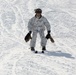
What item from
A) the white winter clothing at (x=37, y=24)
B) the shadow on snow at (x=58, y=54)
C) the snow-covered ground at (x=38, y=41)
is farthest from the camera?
the white winter clothing at (x=37, y=24)

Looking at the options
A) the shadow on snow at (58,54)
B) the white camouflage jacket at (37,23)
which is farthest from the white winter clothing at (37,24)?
the shadow on snow at (58,54)

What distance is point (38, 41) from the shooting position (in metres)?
13.3

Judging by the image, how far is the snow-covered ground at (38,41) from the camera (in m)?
9.38

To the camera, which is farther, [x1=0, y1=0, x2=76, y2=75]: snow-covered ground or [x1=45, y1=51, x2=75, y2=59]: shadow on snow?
[x1=45, y1=51, x2=75, y2=59]: shadow on snow

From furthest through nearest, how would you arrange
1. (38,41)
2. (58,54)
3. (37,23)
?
(38,41), (37,23), (58,54)

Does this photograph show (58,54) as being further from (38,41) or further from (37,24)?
(38,41)

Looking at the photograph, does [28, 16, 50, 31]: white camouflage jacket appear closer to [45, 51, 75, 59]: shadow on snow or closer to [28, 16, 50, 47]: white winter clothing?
[28, 16, 50, 47]: white winter clothing

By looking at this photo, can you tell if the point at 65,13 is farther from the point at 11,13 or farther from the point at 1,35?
the point at 1,35

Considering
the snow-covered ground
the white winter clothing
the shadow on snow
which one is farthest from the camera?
the white winter clothing

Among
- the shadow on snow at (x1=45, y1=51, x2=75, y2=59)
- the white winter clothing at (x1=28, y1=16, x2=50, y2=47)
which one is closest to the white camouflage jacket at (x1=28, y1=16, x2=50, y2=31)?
the white winter clothing at (x1=28, y1=16, x2=50, y2=47)

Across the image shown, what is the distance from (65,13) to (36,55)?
8.15 metres

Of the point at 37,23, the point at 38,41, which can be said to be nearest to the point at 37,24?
the point at 37,23

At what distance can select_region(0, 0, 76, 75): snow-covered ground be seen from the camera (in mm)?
9383

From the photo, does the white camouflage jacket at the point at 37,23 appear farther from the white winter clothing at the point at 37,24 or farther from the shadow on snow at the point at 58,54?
the shadow on snow at the point at 58,54
